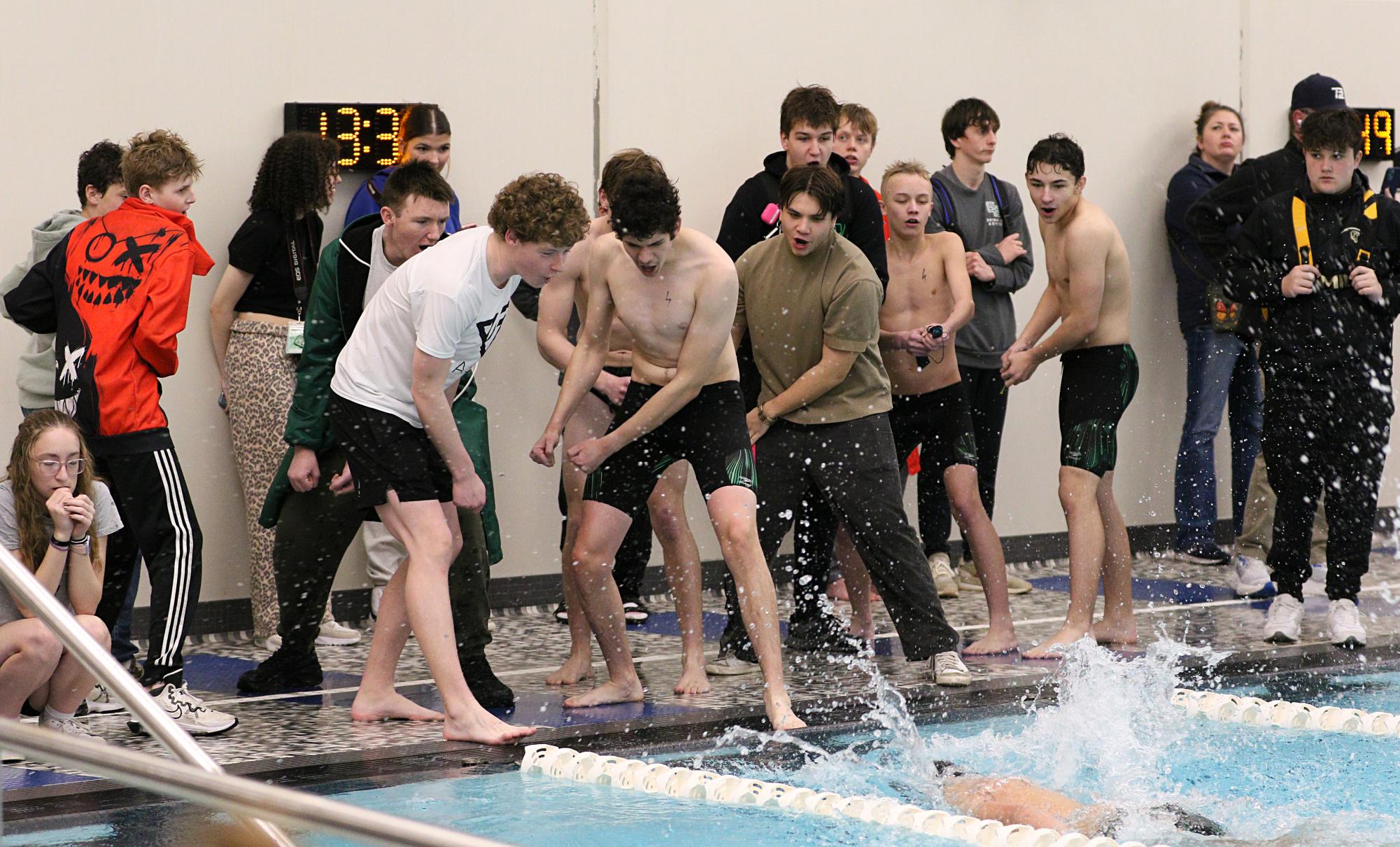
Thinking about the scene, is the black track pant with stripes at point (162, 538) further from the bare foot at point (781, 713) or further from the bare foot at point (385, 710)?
the bare foot at point (781, 713)

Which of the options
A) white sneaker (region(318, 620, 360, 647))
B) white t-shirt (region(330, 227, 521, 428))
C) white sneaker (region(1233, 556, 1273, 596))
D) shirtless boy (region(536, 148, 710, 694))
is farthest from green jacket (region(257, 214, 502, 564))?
white sneaker (region(1233, 556, 1273, 596))

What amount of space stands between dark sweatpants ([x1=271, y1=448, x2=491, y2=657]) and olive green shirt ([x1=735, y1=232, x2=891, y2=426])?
123 centimetres

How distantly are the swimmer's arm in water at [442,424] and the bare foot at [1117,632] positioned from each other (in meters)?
2.78

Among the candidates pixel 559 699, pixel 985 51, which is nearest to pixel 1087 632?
pixel 559 699

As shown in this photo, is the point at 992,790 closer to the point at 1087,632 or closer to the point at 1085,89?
the point at 1087,632

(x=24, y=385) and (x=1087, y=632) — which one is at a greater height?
(x=24, y=385)

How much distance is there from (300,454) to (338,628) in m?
1.56

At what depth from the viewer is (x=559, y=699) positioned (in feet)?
19.3

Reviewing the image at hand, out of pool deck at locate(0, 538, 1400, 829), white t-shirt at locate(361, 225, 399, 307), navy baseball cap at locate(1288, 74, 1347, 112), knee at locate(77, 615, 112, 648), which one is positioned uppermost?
navy baseball cap at locate(1288, 74, 1347, 112)

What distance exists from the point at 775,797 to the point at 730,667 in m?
1.54

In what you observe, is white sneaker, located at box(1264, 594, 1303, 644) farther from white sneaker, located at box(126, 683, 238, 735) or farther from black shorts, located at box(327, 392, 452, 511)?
white sneaker, located at box(126, 683, 238, 735)

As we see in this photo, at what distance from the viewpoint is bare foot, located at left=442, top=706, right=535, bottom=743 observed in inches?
203

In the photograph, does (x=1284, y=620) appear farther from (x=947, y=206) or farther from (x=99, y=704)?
(x=99, y=704)

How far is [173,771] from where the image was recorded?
1.96 meters
